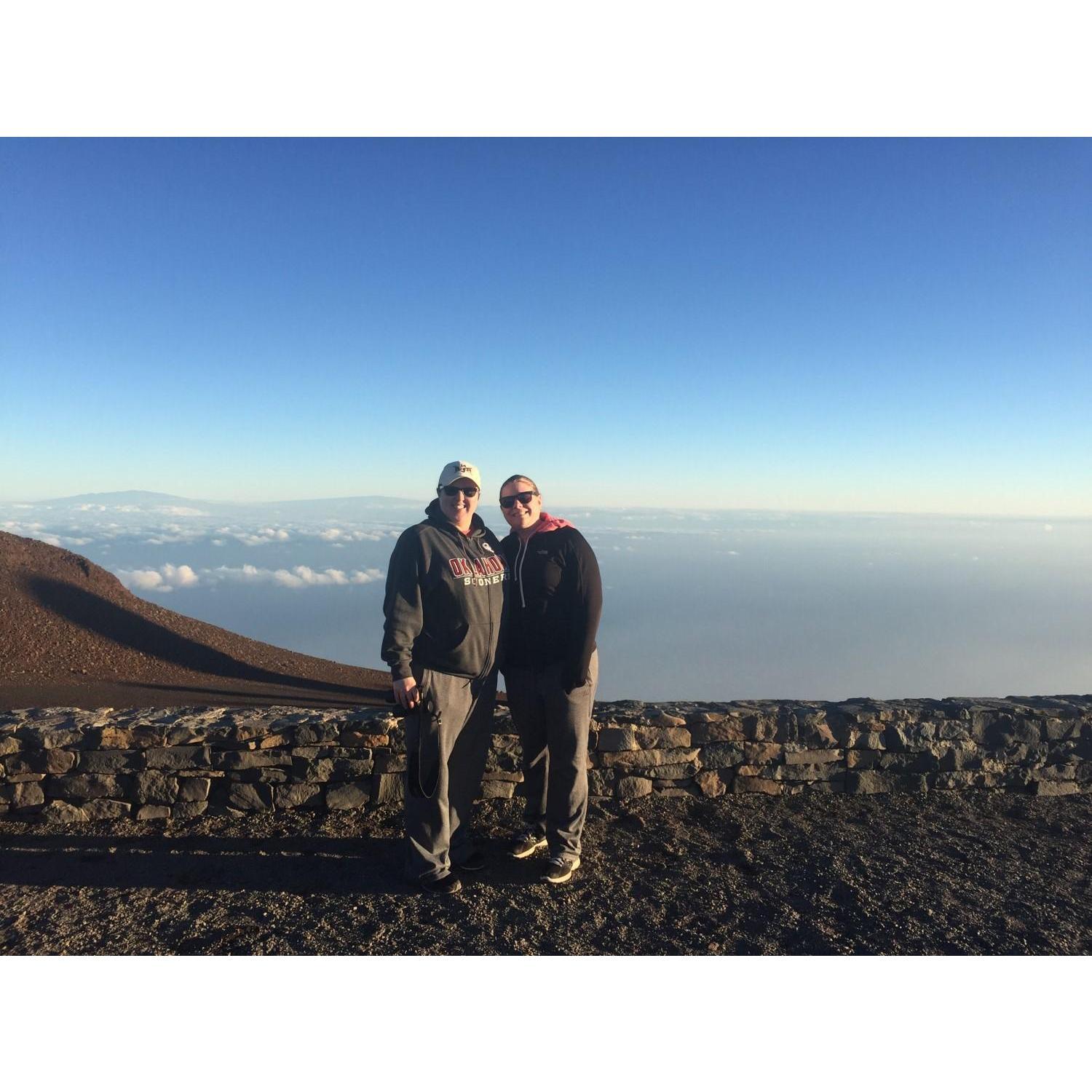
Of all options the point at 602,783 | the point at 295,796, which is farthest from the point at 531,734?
the point at 295,796

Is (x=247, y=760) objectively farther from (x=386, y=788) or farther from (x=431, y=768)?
(x=431, y=768)

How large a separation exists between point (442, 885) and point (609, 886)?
36.2 inches

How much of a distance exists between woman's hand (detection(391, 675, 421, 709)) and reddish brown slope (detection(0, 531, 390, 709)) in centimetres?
902

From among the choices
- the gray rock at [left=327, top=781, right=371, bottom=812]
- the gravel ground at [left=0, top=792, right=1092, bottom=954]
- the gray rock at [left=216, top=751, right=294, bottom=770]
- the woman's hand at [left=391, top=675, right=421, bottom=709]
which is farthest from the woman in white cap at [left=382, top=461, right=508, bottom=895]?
the gray rock at [left=216, top=751, right=294, bottom=770]

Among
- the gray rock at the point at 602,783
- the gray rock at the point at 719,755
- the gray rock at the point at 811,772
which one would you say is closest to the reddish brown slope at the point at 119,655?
the gray rock at the point at 602,783

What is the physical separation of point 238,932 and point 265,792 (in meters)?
1.36

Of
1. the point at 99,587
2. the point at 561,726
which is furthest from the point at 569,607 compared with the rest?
the point at 99,587

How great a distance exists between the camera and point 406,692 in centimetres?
359

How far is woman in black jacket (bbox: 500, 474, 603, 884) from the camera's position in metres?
3.84

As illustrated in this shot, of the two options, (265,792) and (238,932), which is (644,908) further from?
(265,792)

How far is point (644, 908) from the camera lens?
3.52m

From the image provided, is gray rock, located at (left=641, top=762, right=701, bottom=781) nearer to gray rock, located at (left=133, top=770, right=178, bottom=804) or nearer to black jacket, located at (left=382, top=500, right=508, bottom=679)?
black jacket, located at (left=382, top=500, right=508, bottom=679)

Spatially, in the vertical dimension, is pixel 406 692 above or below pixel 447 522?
below

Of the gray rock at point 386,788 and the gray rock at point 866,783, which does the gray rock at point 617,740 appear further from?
the gray rock at point 866,783
